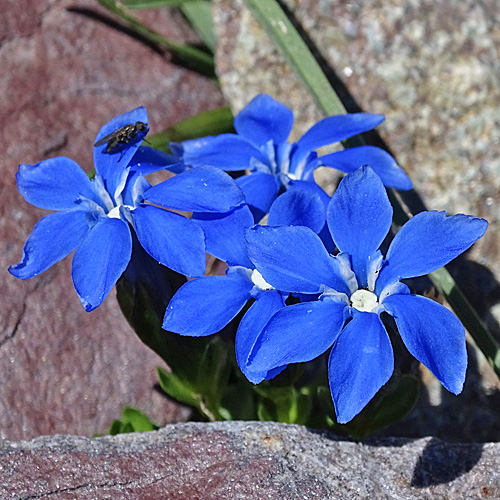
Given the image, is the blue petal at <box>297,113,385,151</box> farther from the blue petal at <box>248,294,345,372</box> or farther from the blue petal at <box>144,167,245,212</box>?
the blue petal at <box>248,294,345,372</box>

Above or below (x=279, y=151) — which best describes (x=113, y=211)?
above

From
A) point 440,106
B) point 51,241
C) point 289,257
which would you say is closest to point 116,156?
point 51,241

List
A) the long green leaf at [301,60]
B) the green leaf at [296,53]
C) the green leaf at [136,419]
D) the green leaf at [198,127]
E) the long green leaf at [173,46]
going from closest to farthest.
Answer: the long green leaf at [301,60] < the green leaf at [136,419] < the green leaf at [296,53] < the green leaf at [198,127] < the long green leaf at [173,46]

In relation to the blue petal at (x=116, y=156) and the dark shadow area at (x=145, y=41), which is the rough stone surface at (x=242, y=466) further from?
the dark shadow area at (x=145, y=41)

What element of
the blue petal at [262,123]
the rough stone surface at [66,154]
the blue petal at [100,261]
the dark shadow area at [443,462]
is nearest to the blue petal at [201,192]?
the blue petal at [100,261]

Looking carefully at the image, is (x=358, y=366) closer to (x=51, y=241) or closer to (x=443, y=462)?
(x=443, y=462)

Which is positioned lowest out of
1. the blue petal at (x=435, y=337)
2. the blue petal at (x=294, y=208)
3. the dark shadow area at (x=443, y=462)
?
the dark shadow area at (x=443, y=462)
